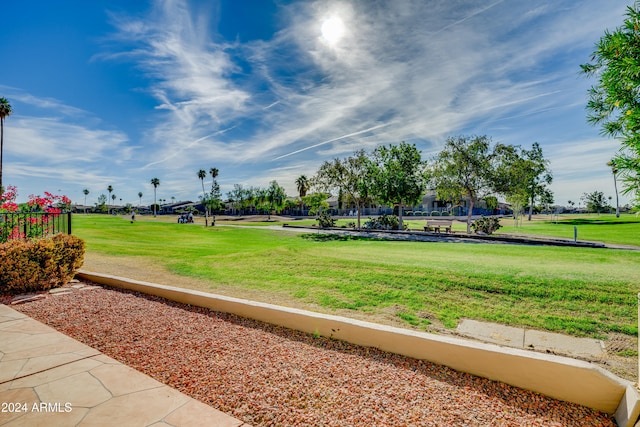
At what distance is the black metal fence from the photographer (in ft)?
28.3

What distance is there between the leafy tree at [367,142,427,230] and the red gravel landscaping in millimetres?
23391

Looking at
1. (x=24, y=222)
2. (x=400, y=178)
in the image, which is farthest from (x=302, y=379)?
(x=400, y=178)

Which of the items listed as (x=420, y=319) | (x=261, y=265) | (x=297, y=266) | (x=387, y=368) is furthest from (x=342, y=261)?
(x=387, y=368)

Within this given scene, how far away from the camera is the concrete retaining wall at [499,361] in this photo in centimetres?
320

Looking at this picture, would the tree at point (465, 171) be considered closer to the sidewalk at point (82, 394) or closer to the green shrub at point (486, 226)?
the green shrub at point (486, 226)

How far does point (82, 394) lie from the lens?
10.9ft

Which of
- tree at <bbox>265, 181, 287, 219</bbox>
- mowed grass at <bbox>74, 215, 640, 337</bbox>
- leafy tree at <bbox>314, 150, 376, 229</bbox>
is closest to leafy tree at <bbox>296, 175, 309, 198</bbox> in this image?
tree at <bbox>265, 181, 287, 219</bbox>

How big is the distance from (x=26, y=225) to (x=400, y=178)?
24.1 m

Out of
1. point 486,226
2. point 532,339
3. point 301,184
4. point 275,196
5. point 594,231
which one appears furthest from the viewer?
point 301,184

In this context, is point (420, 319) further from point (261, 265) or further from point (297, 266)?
point (261, 265)

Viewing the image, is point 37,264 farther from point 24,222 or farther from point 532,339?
point 532,339

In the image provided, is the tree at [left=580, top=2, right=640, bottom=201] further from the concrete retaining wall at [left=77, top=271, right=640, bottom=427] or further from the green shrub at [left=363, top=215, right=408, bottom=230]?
the green shrub at [left=363, top=215, right=408, bottom=230]

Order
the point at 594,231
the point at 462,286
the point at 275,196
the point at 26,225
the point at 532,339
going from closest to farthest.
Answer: the point at 532,339 < the point at 462,286 < the point at 26,225 < the point at 594,231 < the point at 275,196

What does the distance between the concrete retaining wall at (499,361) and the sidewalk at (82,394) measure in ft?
7.27
